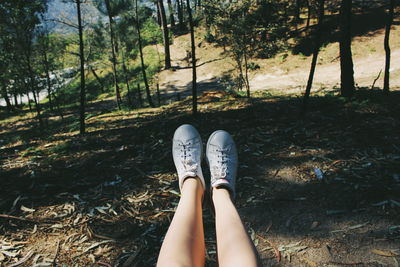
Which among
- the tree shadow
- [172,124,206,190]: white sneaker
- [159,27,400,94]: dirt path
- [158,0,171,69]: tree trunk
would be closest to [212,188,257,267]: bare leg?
[172,124,206,190]: white sneaker

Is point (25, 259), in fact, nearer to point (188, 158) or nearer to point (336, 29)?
point (188, 158)

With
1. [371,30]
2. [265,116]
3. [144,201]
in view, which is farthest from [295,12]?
[144,201]

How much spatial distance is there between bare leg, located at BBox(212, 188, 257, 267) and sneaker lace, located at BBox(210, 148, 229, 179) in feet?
1.85

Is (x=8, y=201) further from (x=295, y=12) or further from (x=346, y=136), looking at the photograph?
(x=295, y=12)

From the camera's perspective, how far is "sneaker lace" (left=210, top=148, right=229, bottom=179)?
309cm

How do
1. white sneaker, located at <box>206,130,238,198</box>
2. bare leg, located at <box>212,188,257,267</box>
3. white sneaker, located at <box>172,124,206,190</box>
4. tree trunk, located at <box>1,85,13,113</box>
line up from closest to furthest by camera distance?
bare leg, located at <box>212,188,257,267</box>
white sneaker, located at <box>206,130,238,198</box>
white sneaker, located at <box>172,124,206,190</box>
tree trunk, located at <box>1,85,13,113</box>

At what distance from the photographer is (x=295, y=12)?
27.2m

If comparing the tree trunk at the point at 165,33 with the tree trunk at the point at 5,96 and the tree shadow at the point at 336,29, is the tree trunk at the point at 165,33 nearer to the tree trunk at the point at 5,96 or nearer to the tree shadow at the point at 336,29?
the tree shadow at the point at 336,29

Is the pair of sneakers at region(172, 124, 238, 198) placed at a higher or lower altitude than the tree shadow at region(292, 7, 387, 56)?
lower

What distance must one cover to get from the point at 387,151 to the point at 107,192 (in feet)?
14.9

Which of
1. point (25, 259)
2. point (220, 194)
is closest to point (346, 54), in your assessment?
point (220, 194)

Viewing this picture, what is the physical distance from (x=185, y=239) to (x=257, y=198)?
5.23 feet

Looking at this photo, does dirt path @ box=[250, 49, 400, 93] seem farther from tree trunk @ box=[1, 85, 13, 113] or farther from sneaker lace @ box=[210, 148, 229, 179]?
tree trunk @ box=[1, 85, 13, 113]

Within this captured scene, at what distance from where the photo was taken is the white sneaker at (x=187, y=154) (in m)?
3.21
